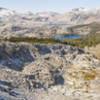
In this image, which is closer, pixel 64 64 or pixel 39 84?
pixel 39 84

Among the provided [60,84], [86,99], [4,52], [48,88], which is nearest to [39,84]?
[48,88]

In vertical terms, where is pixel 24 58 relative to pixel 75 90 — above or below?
above

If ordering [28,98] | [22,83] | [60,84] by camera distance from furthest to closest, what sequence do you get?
[60,84] → [22,83] → [28,98]

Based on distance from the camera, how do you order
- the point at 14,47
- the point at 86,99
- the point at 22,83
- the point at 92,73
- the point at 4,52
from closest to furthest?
1. the point at 86,99
2. the point at 22,83
3. the point at 92,73
4. the point at 4,52
5. the point at 14,47

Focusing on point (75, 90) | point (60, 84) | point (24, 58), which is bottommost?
point (75, 90)

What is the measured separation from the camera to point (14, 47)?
35.0 meters

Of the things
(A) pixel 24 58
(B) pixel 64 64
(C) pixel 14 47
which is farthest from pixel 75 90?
(C) pixel 14 47

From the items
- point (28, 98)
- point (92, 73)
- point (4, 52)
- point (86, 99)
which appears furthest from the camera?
point (4, 52)

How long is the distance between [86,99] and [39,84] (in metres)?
7.72

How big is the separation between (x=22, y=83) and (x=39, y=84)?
113 inches

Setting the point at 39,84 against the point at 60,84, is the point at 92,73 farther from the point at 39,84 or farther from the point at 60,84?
the point at 39,84

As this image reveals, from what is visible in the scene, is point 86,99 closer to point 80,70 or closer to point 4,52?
point 80,70

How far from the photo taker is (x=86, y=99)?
65.1 ft

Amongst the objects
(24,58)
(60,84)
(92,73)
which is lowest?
(60,84)
